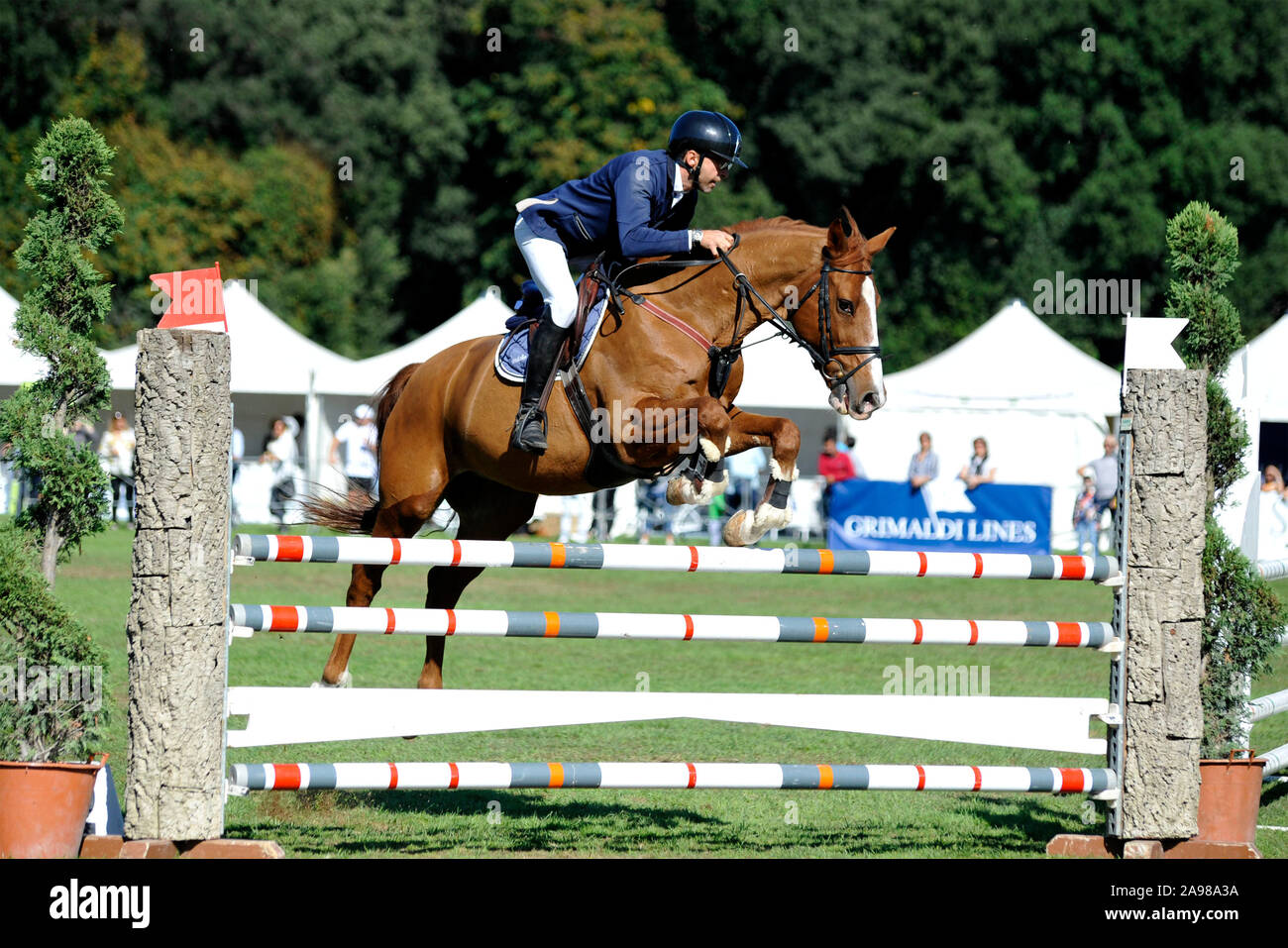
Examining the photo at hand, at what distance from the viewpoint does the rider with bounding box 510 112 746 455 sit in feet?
18.0

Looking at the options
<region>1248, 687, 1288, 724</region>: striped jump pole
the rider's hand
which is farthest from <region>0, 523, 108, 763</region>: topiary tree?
<region>1248, 687, 1288, 724</region>: striped jump pole

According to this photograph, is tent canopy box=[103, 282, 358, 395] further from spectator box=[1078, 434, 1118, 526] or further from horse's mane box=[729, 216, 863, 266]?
horse's mane box=[729, 216, 863, 266]

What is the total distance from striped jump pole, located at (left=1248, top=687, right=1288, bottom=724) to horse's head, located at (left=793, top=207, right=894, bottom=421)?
188 centimetres

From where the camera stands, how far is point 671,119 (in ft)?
108

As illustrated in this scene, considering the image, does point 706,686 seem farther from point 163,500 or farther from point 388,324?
point 388,324

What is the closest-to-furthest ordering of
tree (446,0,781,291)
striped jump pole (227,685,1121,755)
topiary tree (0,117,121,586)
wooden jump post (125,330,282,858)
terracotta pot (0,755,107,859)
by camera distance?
wooden jump post (125,330,282,858)
terracotta pot (0,755,107,859)
striped jump pole (227,685,1121,755)
topiary tree (0,117,121,586)
tree (446,0,781,291)

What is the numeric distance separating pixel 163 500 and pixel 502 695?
129 cm

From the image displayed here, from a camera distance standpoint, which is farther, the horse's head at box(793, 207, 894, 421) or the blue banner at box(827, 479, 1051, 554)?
the blue banner at box(827, 479, 1051, 554)

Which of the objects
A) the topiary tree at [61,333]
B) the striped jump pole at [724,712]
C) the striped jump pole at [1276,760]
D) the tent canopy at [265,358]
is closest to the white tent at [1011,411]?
the tent canopy at [265,358]

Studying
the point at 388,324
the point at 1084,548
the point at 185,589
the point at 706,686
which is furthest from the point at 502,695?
the point at 388,324

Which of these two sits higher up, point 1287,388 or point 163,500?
point 1287,388

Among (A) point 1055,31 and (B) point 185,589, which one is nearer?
(B) point 185,589

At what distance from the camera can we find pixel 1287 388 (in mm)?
20609

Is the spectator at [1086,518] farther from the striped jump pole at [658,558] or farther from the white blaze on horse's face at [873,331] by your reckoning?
the striped jump pole at [658,558]
